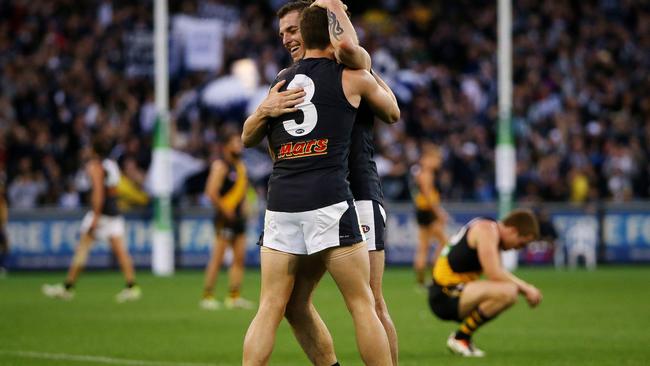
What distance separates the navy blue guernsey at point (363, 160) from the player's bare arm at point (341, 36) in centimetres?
58

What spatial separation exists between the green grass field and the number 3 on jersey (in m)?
3.71

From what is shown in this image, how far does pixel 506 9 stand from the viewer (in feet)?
80.2

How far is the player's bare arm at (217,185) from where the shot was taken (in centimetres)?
1747

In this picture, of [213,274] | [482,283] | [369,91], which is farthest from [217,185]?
A: [369,91]

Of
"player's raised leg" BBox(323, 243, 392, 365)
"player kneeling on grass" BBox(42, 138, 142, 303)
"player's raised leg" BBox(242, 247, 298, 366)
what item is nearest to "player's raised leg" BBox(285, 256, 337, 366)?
"player's raised leg" BBox(242, 247, 298, 366)

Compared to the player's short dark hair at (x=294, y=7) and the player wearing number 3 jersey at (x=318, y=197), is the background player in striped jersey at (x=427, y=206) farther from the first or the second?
the player wearing number 3 jersey at (x=318, y=197)

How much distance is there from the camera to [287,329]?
1413 cm

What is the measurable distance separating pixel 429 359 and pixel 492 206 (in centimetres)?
1559

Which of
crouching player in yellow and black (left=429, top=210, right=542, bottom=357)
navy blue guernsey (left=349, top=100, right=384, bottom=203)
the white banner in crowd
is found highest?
the white banner in crowd

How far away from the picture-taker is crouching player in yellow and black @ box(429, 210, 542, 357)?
1144cm

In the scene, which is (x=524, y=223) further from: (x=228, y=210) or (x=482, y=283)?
(x=228, y=210)

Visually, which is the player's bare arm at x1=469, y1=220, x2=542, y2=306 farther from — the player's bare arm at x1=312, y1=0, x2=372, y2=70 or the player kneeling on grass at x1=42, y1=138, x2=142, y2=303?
the player kneeling on grass at x1=42, y1=138, x2=142, y2=303

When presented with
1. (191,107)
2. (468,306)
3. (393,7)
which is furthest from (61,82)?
(468,306)

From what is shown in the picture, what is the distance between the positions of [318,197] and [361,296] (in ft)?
2.12
